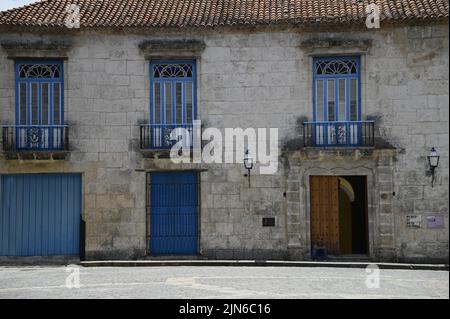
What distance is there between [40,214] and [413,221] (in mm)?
9689

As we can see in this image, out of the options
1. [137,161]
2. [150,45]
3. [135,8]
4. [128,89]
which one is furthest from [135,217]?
[135,8]

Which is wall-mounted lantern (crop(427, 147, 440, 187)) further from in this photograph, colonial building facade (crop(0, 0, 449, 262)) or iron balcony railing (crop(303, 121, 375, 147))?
iron balcony railing (crop(303, 121, 375, 147))

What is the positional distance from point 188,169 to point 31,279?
5128 millimetres

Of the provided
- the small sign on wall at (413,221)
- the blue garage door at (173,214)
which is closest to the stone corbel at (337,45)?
the small sign on wall at (413,221)

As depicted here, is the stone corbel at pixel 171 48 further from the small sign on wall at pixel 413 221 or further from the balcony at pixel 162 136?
the small sign on wall at pixel 413 221

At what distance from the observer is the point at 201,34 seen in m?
17.5

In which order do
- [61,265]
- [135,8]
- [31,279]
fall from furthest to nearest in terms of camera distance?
1. [135,8]
2. [61,265]
3. [31,279]

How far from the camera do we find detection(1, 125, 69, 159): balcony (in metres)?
17.3

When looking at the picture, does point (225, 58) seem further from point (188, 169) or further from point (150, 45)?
point (188, 169)

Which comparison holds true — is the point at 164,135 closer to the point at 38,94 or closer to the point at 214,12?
the point at 38,94

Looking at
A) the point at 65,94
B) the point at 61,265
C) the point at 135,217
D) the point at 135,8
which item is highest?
the point at 135,8

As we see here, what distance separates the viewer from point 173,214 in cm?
1761

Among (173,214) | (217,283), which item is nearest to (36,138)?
(173,214)

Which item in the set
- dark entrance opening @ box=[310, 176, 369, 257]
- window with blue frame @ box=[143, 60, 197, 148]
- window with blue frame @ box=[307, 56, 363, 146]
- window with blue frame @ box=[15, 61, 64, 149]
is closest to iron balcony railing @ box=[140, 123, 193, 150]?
window with blue frame @ box=[143, 60, 197, 148]
